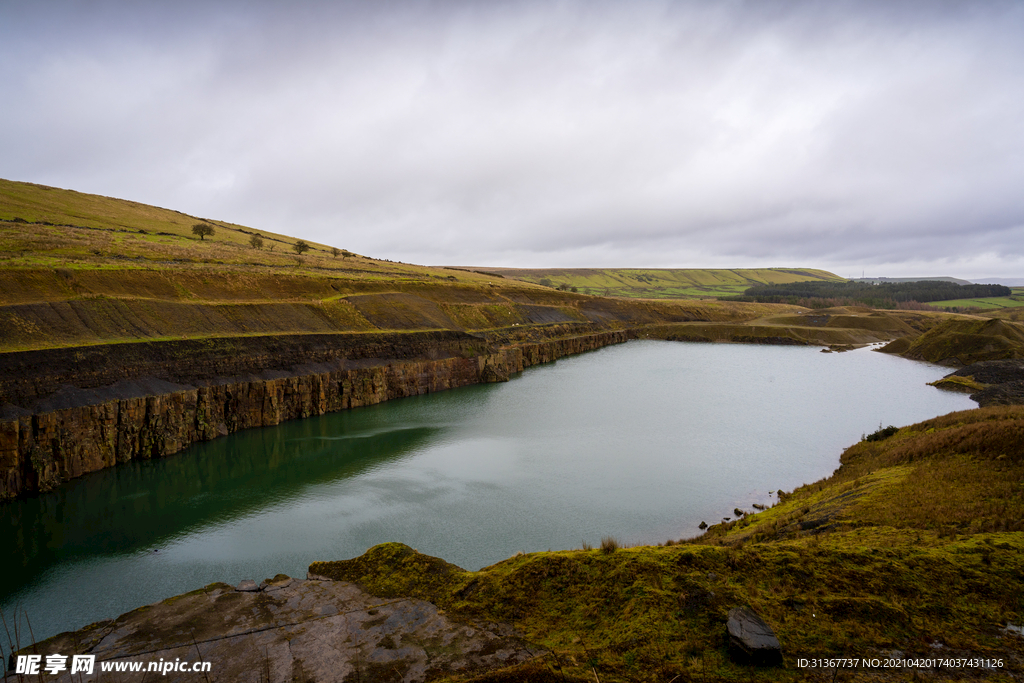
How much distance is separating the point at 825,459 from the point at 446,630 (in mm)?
27988

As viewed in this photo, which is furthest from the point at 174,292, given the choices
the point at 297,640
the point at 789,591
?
the point at 789,591

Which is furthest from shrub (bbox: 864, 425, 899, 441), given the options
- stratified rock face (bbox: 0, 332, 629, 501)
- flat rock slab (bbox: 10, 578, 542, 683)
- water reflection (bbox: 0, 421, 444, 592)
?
stratified rock face (bbox: 0, 332, 629, 501)

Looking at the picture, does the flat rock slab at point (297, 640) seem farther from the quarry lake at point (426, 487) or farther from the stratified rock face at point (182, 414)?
the stratified rock face at point (182, 414)

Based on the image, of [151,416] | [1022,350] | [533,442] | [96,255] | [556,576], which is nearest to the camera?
[556,576]

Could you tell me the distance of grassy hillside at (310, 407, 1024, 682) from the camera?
8.66 metres

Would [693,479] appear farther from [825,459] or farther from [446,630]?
[446,630]

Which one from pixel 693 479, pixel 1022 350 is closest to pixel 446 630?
pixel 693 479

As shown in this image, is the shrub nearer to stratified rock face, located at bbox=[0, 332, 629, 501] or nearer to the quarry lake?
the quarry lake

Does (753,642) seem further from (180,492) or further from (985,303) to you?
(985,303)

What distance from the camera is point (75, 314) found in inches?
1245

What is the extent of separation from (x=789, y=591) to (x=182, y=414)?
3382 cm

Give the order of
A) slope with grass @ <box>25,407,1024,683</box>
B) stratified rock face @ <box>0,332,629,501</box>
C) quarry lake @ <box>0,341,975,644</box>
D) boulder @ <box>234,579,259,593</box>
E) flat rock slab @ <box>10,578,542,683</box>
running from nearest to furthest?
1. slope with grass @ <box>25,407,1024,683</box>
2. flat rock slab @ <box>10,578,542,683</box>
3. boulder @ <box>234,579,259,593</box>
4. quarry lake @ <box>0,341,975,644</box>
5. stratified rock face @ <box>0,332,629,501</box>

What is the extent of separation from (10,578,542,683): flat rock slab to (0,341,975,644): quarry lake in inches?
184

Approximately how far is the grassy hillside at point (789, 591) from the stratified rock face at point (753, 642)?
0.63ft
